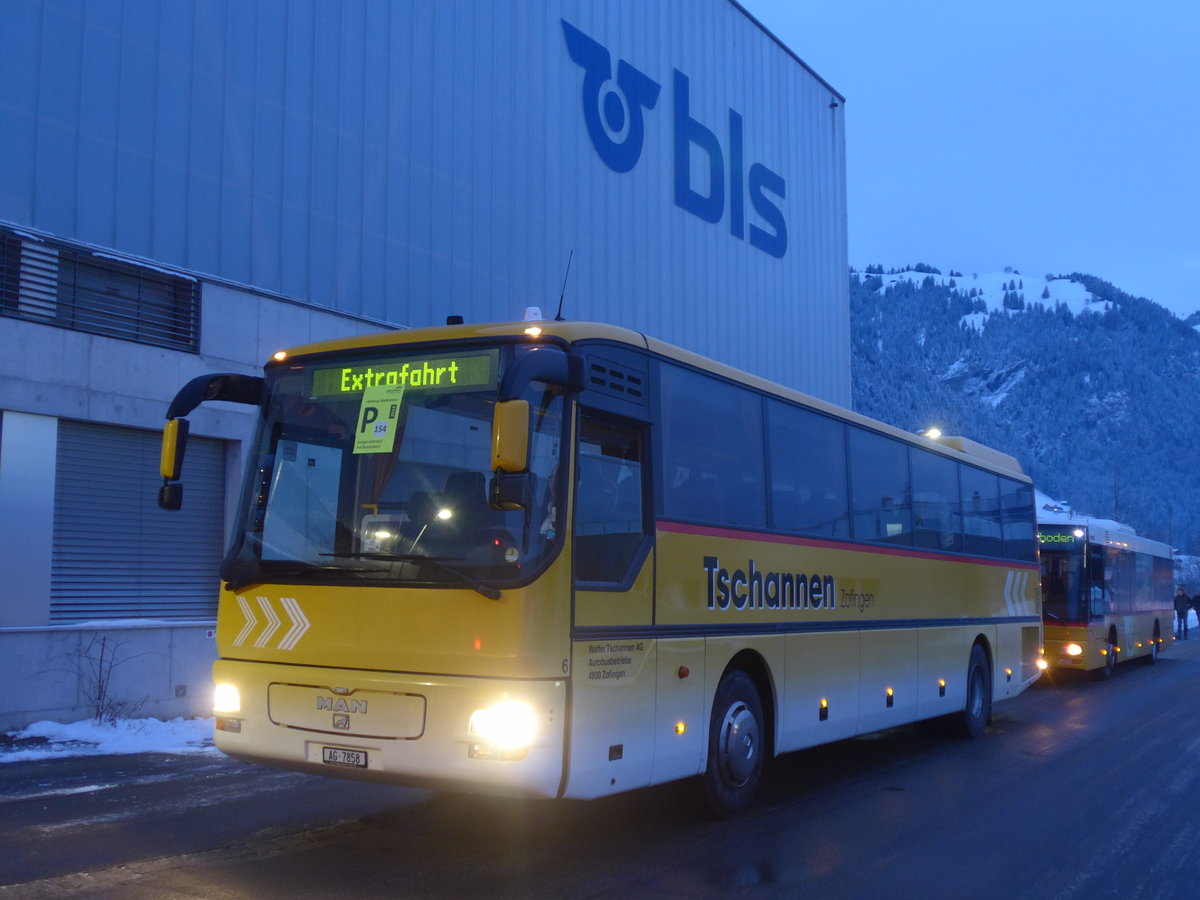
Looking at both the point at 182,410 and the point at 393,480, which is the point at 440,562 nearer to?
the point at 393,480

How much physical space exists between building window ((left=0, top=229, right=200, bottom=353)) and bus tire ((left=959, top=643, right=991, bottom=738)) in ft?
33.1

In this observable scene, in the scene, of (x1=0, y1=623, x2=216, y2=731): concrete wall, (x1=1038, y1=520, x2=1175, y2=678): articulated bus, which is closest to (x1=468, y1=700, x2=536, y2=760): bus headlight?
(x1=0, y1=623, x2=216, y2=731): concrete wall

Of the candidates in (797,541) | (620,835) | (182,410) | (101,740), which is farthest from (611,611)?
(101,740)

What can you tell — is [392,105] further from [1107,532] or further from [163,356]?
[1107,532]

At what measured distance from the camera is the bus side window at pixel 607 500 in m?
6.58

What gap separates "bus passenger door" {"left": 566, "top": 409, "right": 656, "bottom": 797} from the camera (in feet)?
21.0

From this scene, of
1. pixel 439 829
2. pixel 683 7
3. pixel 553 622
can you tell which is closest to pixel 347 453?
pixel 553 622

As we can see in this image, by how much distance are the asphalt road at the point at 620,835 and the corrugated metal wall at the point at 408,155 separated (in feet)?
22.9

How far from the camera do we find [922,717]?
37.4 feet

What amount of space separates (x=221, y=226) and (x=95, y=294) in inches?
76.8

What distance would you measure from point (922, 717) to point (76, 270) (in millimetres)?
10442

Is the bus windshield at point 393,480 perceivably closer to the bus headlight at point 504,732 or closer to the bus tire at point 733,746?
the bus headlight at point 504,732

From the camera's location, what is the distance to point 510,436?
5.68 metres

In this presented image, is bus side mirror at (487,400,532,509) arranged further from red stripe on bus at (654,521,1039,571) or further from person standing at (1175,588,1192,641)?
person standing at (1175,588,1192,641)
